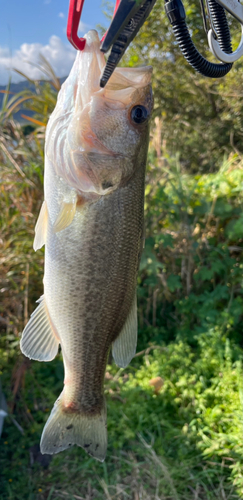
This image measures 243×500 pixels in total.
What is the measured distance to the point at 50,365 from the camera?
3.36m

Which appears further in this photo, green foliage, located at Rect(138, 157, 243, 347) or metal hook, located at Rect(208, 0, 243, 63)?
green foliage, located at Rect(138, 157, 243, 347)

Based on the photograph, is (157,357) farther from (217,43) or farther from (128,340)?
(217,43)

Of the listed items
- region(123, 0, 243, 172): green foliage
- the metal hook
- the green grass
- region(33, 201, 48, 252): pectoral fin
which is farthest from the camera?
region(123, 0, 243, 172): green foliage

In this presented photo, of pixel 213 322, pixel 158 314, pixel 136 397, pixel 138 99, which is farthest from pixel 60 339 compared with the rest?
pixel 158 314

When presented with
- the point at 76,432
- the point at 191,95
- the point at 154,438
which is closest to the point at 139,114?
the point at 76,432

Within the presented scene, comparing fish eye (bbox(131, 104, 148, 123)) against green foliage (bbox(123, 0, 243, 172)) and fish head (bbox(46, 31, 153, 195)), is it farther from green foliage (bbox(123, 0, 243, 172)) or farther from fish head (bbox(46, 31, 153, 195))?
green foliage (bbox(123, 0, 243, 172))

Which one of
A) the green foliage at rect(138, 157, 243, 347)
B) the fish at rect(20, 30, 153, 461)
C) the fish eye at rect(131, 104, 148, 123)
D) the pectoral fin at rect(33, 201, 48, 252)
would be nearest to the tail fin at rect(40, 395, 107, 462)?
the fish at rect(20, 30, 153, 461)

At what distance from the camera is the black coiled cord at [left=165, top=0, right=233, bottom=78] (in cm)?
96

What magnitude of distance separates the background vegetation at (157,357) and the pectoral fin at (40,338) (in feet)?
5.37

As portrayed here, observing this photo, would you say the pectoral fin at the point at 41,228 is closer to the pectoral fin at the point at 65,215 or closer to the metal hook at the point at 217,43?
the pectoral fin at the point at 65,215

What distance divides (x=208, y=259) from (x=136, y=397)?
154 cm

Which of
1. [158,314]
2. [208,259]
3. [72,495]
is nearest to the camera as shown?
[72,495]

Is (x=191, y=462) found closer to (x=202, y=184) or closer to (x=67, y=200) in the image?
(x=67, y=200)

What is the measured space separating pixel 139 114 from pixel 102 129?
0.46ft
